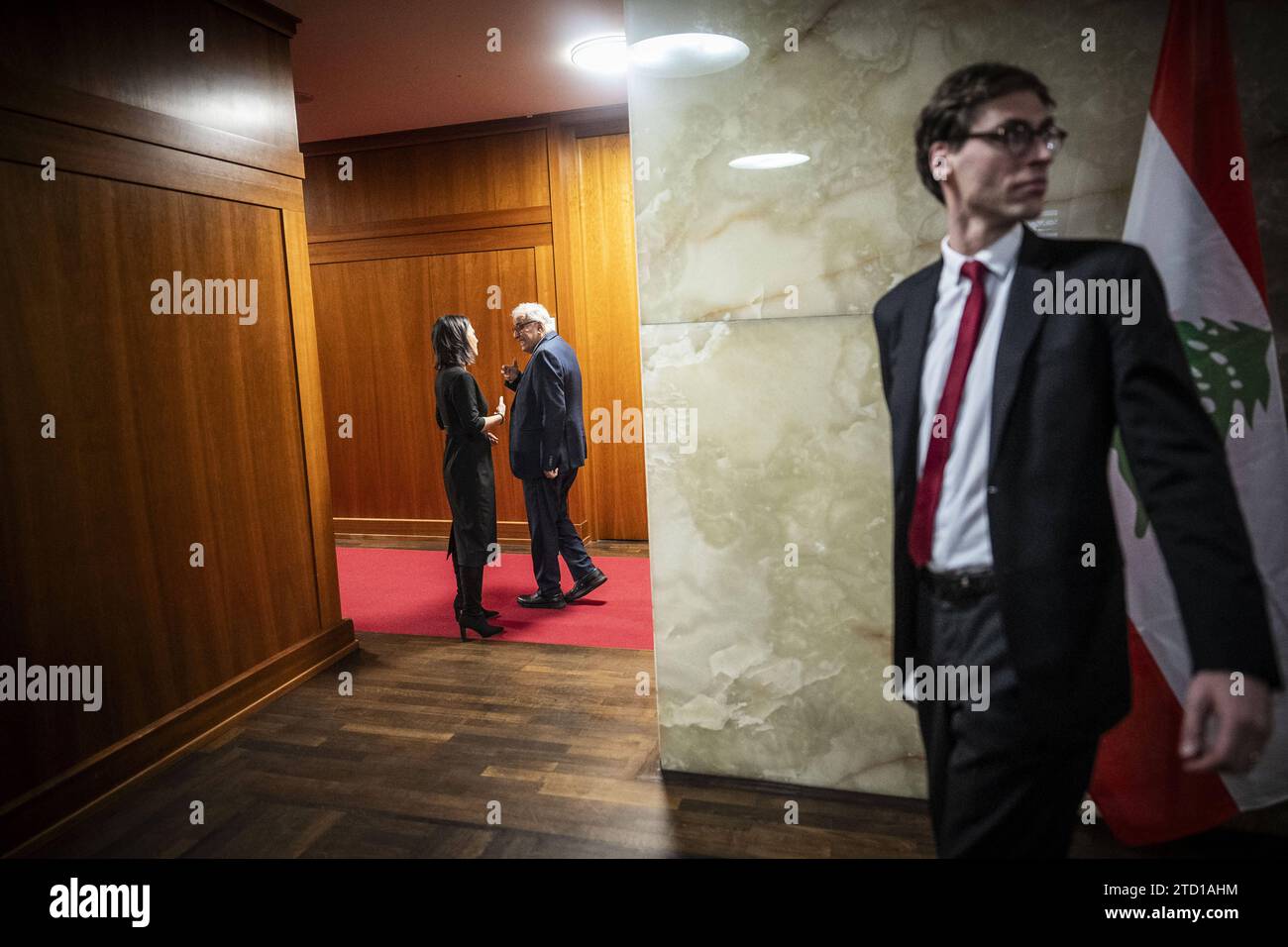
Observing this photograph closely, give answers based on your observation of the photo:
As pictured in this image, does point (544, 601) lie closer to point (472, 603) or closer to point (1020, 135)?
point (472, 603)

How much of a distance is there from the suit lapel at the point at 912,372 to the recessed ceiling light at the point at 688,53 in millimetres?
1060

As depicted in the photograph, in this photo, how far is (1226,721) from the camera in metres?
1.32

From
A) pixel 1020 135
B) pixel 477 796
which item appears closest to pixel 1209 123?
pixel 1020 135

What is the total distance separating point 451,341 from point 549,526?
3.75 ft

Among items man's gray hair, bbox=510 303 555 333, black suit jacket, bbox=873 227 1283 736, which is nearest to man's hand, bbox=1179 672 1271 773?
black suit jacket, bbox=873 227 1283 736

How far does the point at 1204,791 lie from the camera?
2.21 meters

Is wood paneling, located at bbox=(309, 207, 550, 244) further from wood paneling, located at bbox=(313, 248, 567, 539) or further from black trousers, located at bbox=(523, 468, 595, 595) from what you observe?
black trousers, located at bbox=(523, 468, 595, 595)

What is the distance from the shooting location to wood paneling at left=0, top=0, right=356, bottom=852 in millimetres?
2629

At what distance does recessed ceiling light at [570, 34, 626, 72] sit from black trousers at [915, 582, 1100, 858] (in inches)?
148

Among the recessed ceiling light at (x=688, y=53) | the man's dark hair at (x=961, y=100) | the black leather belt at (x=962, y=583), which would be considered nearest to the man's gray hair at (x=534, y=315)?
the recessed ceiling light at (x=688, y=53)

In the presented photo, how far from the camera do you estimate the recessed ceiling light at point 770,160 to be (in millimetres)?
2424
